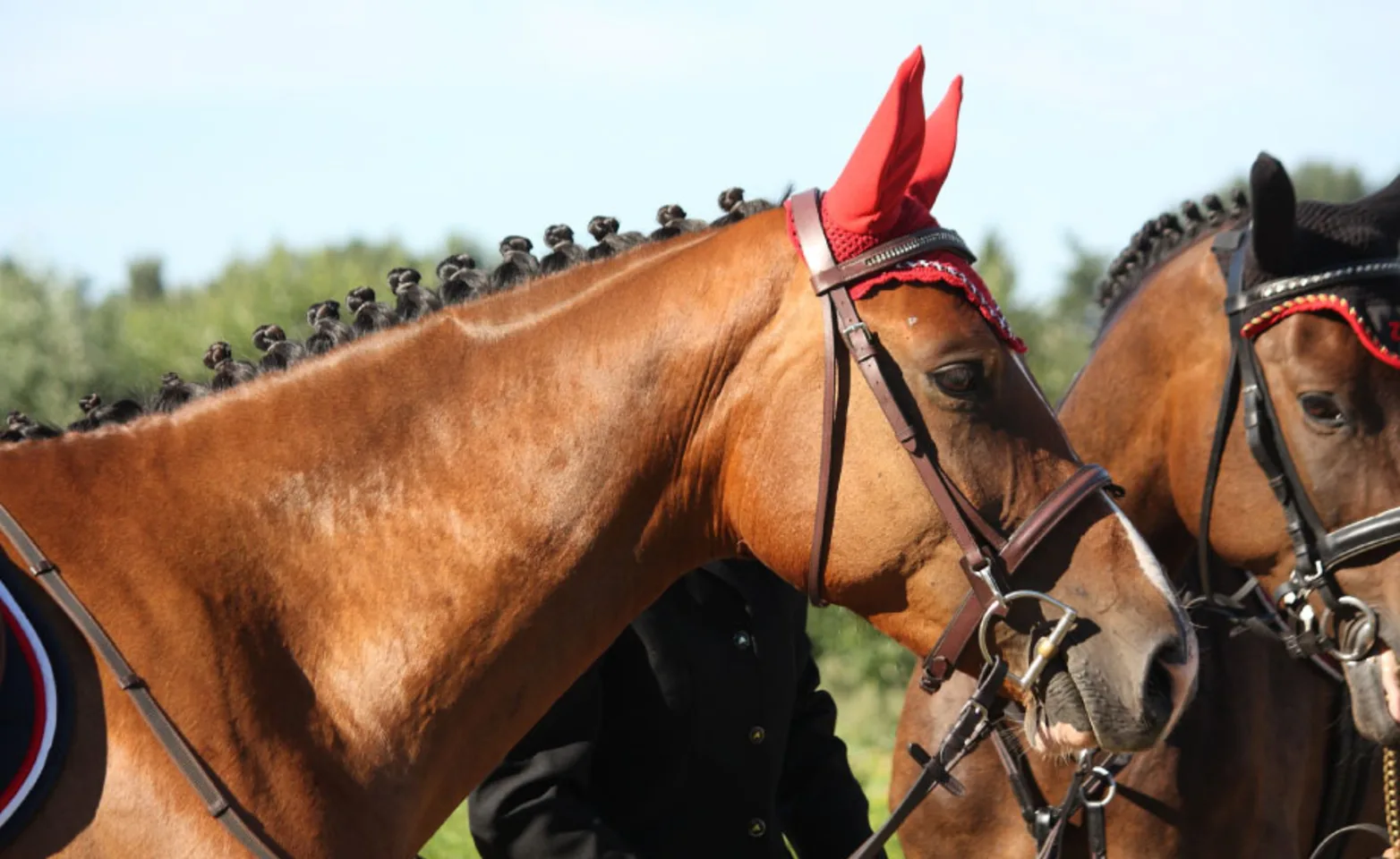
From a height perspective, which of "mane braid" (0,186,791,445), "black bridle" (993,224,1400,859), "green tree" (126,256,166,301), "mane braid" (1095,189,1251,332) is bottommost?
"black bridle" (993,224,1400,859)

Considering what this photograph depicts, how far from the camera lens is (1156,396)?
4605mm

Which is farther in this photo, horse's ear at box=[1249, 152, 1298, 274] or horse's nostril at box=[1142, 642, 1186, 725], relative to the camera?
horse's ear at box=[1249, 152, 1298, 274]

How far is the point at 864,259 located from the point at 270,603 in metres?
1.28

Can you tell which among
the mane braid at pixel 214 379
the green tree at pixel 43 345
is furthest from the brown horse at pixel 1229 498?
the green tree at pixel 43 345

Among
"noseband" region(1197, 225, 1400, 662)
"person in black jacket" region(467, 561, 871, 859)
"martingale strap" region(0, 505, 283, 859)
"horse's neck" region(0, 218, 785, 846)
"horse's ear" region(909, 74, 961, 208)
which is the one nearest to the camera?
"martingale strap" region(0, 505, 283, 859)

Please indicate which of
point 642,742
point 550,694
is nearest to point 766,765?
point 642,742

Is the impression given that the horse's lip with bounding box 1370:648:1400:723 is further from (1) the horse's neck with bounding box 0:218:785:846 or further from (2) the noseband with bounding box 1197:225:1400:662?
(1) the horse's neck with bounding box 0:218:785:846

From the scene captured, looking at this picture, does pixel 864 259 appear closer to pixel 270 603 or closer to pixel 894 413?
pixel 894 413

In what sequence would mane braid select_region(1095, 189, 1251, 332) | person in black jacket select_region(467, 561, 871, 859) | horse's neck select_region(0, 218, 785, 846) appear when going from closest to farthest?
horse's neck select_region(0, 218, 785, 846) → person in black jacket select_region(467, 561, 871, 859) → mane braid select_region(1095, 189, 1251, 332)

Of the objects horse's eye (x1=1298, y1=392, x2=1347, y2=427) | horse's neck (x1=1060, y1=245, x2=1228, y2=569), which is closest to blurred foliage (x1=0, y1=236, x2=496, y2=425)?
horse's neck (x1=1060, y1=245, x2=1228, y2=569)

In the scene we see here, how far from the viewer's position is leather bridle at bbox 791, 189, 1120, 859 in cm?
282

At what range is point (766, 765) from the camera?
3.75m

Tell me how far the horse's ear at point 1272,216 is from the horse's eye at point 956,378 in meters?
1.63

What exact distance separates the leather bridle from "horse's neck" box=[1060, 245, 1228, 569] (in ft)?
5.55
